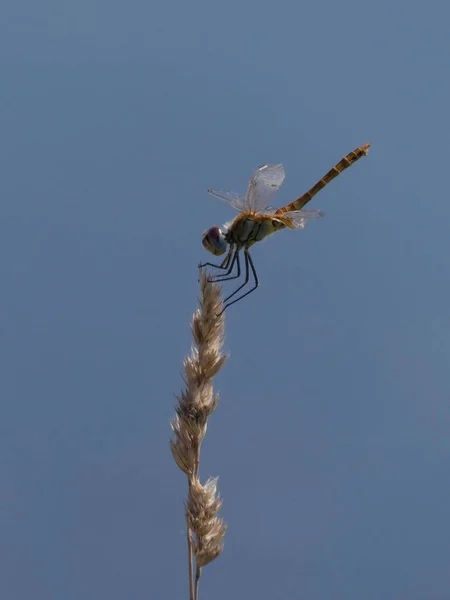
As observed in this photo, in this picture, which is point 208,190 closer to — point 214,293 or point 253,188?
point 253,188

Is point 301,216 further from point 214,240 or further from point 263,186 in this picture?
point 214,240


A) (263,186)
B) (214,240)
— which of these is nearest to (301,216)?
(263,186)

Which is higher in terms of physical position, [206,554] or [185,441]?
[185,441]

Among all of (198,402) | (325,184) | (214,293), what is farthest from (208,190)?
(198,402)

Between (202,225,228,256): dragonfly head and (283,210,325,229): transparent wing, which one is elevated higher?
(283,210,325,229): transparent wing

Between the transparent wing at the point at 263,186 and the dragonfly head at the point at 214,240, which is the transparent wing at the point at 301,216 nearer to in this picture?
the transparent wing at the point at 263,186

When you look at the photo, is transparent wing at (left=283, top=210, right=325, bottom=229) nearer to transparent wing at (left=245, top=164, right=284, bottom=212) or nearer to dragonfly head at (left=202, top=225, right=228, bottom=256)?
transparent wing at (left=245, top=164, right=284, bottom=212)
